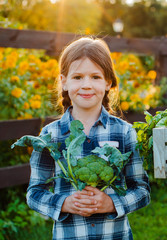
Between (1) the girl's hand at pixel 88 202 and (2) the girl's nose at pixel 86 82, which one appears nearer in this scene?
(1) the girl's hand at pixel 88 202

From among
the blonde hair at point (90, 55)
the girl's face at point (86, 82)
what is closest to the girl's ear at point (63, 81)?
the blonde hair at point (90, 55)

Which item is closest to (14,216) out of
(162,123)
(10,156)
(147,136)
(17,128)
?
(10,156)

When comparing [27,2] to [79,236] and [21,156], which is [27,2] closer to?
[21,156]

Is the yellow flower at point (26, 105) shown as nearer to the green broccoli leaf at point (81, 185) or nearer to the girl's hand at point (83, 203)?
the girl's hand at point (83, 203)

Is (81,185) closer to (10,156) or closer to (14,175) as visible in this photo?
(14,175)

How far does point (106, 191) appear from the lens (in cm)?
169

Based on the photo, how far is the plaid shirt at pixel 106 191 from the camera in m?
1.61

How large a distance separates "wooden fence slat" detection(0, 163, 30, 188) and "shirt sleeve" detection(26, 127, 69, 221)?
5.19 ft

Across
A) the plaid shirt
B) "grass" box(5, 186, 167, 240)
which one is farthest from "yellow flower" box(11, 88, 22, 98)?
the plaid shirt

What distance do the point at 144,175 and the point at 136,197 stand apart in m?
0.13

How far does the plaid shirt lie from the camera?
1.61m

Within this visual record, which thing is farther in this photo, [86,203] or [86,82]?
[86,82]

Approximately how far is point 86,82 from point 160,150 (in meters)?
0.57

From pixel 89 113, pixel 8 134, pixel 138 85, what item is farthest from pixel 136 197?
pixel 138 85
